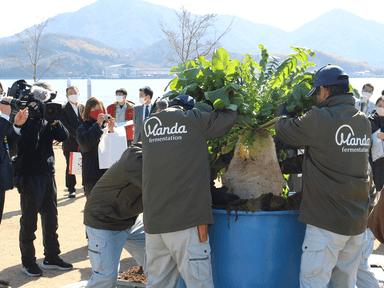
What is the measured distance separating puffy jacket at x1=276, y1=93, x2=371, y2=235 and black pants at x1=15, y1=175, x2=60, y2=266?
2.97 metres

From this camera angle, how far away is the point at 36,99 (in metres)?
4.68

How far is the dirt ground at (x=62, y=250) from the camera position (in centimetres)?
470

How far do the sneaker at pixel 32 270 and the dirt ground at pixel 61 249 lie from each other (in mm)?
45

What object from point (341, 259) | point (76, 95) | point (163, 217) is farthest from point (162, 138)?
point (76, 95)

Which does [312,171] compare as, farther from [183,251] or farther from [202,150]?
[183,251]

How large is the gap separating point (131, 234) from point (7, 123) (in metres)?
1.79

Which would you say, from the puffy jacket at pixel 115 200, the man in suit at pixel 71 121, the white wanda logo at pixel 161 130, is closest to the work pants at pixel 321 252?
the white wanda logo at pixel 161 130

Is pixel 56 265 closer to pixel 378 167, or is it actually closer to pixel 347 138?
pixel 347 138

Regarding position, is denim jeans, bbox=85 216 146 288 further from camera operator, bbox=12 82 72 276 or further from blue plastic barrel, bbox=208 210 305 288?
camera operator, bbox=12 82 72 276

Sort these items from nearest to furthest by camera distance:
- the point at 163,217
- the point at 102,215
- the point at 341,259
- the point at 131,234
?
the point at 163,217
the point at 341,259
the point at 102,215
the point at 131,234

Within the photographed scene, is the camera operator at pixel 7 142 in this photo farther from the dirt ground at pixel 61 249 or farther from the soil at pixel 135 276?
the soil at pixel 135 276

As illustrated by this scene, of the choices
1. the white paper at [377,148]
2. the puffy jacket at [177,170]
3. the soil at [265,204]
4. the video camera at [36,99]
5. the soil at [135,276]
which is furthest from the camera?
the white paper at [377,148]

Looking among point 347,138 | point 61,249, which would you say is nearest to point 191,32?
point 61,249

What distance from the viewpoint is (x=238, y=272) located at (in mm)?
3291
